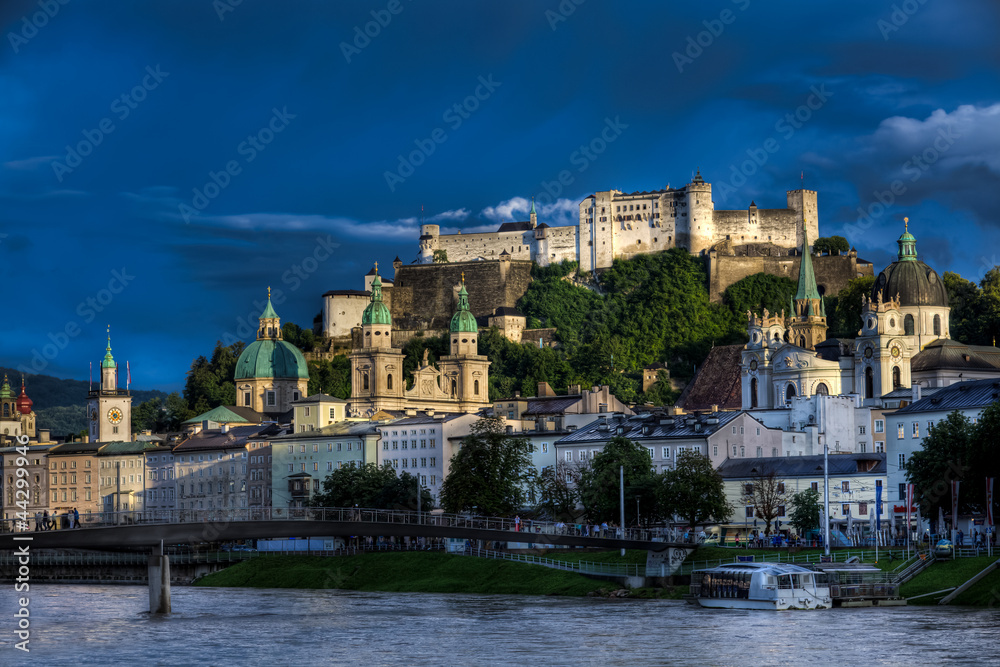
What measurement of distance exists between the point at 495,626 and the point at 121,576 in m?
45.0

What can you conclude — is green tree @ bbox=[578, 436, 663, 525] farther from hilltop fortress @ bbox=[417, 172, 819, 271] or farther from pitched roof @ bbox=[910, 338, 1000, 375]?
hilltop fortress @ bbox=[417, 172, 819, 271]

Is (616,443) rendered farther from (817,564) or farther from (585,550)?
(817,564)

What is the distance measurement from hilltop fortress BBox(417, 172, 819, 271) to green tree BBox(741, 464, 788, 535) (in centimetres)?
8928

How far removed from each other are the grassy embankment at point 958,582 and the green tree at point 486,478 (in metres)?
29.3

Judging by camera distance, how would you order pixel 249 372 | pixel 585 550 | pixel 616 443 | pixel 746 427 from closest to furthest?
1. pixel 585 550
2. pixel 616 443
3. pixel 746 427
4. pixel 249 372

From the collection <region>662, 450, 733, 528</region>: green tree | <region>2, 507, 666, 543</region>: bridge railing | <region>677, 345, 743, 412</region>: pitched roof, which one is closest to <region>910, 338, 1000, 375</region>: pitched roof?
<region>677, 345, 743, 412</region>: pitched roof

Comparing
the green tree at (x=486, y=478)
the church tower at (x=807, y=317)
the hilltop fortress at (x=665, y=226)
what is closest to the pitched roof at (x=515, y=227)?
the hilltop fortress at (x=665, y=226)

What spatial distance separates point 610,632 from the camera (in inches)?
2274

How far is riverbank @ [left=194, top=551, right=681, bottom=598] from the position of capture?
248ft

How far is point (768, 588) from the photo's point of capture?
65.1 metres

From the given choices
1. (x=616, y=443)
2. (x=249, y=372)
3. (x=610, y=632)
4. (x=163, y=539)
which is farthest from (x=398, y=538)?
(x=249, y=372)

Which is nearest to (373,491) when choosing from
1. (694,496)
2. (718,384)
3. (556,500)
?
(556,500)

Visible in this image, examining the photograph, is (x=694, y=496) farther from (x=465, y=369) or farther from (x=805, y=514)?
(x=465, y=369)

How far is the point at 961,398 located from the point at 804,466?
863 centimetres
